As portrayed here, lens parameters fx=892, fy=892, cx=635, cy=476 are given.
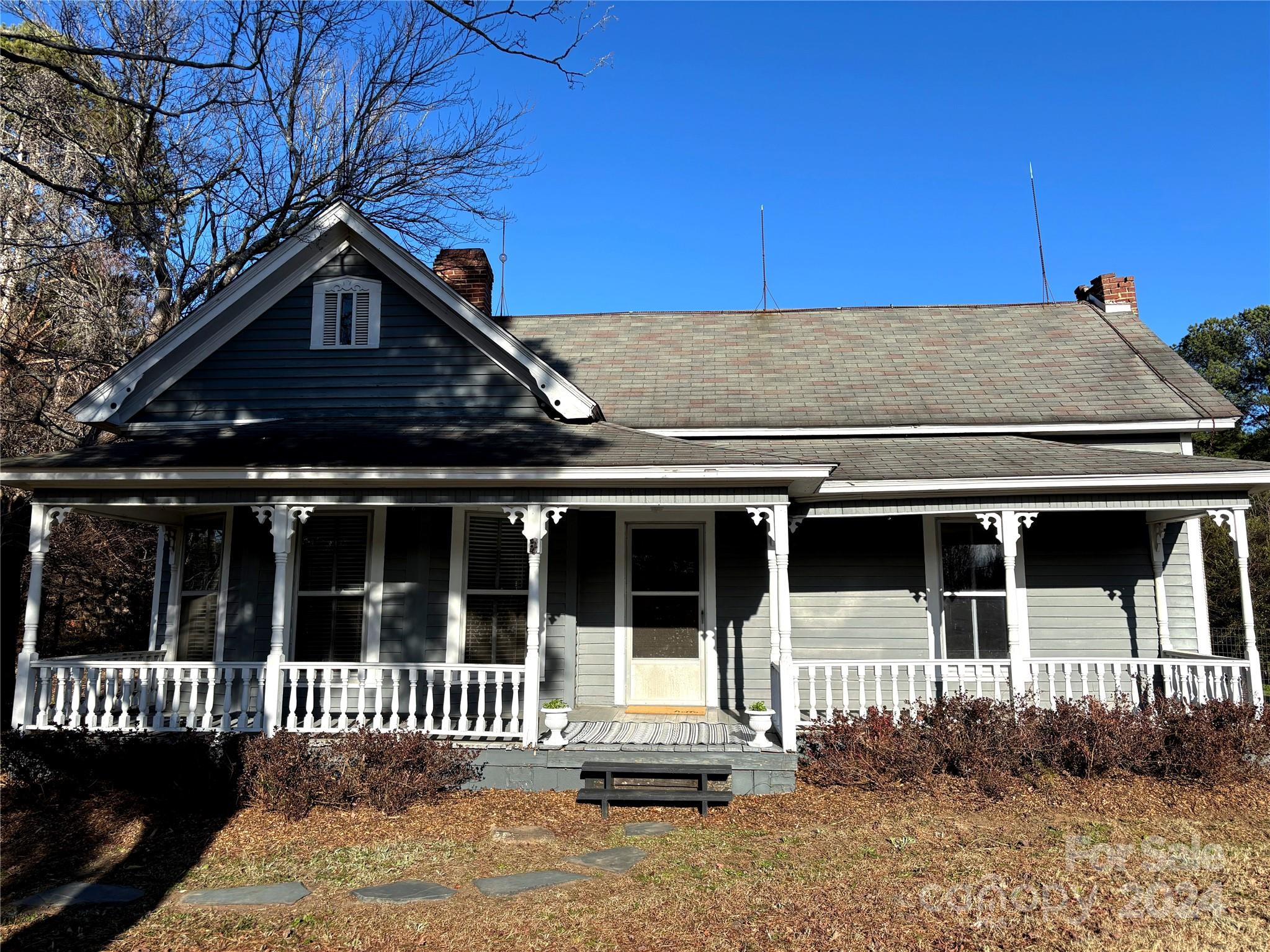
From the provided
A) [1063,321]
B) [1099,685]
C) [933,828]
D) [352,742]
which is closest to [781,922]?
[933,828]

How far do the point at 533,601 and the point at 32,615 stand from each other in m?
→ 5.22

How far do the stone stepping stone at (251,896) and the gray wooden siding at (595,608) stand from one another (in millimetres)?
4911

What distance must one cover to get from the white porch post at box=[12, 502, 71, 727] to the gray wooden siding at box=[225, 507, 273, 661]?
1861 mm

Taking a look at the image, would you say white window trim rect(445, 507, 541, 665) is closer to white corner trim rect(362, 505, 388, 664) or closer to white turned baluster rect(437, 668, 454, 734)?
white corner trim rect(362, 505, 388, 664)

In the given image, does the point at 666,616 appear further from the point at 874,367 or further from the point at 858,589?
the point at 874,367

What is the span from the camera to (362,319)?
37.9 ft

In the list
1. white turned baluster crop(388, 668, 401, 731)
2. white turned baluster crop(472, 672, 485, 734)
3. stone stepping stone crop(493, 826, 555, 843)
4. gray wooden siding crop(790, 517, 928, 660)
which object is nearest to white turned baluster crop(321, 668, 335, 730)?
white turned baluster crop(388, 668, 401, 731)

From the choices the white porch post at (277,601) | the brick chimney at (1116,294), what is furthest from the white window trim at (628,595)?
the brick chimney at (1116,294)

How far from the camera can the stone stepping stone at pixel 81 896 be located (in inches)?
227

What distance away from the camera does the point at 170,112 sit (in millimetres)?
6539

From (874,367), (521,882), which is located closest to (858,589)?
(874,367)

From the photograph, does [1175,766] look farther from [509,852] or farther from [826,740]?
[509,852]

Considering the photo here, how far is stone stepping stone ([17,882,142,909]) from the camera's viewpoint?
577 centimetres

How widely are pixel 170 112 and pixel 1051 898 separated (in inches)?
316
